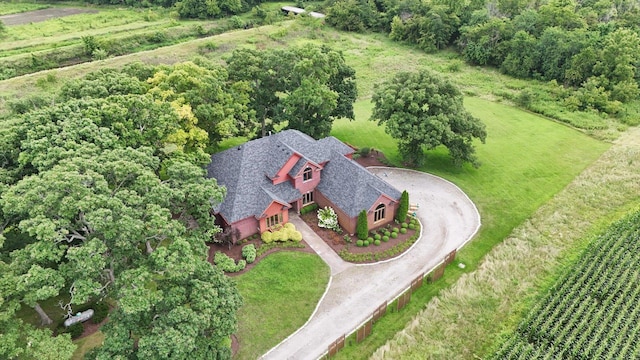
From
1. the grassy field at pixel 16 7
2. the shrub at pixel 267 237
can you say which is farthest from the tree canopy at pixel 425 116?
the grassy field at pixel 16 7

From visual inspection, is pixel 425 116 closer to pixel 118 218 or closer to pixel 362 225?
pixel 362 225

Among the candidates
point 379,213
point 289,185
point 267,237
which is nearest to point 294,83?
point 289,185

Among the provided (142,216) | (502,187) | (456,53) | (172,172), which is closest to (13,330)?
(142,216)

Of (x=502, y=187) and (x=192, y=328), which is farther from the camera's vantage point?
(x=502, y=187)

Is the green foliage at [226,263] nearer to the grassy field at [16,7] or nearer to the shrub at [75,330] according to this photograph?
the shrub at [75,330]

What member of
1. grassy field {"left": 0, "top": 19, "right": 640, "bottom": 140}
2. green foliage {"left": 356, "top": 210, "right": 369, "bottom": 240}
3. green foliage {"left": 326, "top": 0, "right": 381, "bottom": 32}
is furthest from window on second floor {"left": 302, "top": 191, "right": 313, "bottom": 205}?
green foliage {"left": 326, "top": 0, "right": 381, "bottom": 32}

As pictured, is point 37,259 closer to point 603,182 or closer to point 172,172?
point 172,172
